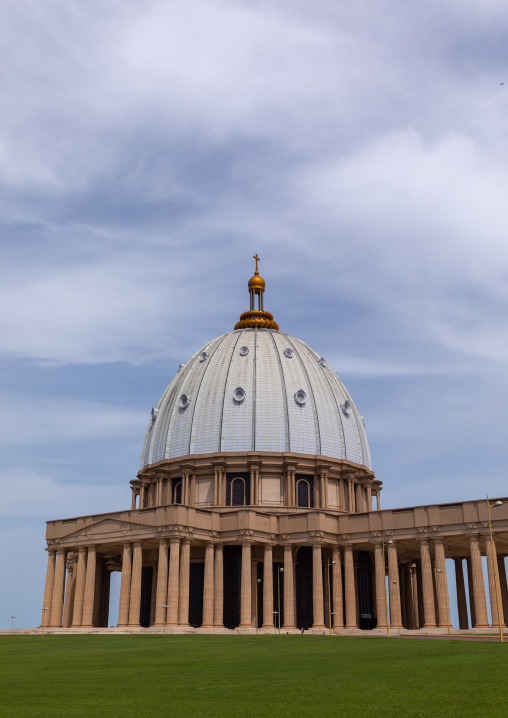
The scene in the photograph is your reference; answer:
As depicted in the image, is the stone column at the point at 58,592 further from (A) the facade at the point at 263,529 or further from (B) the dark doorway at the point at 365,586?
(B) the dark doorway at the point at 365,586

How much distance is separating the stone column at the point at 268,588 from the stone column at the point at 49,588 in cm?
2527

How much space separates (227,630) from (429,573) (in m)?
20.9

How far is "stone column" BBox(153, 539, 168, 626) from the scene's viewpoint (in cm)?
7838

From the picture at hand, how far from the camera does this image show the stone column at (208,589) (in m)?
80.4

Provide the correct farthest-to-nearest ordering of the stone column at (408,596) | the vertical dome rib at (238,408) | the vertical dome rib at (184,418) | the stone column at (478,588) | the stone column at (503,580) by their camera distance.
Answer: the vertical dome rib at (184,418) < the stone column at (408,596) < the vertical dome rib at (238,408) < the stone column at (503,580) < the stone column at (478,588)

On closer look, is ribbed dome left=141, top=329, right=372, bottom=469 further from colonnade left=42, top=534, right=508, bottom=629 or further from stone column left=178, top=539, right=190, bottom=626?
stone column left=178, top=539, right=190, bottom=626

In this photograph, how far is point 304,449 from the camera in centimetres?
9975

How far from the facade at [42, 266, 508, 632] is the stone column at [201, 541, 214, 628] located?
12 centimetres

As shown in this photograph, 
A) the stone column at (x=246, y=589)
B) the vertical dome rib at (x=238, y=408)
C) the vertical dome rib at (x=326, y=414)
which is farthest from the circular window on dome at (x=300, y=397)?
the stone column at (x=246, y=589)

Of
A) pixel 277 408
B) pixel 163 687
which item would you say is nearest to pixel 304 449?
pixel 277 408

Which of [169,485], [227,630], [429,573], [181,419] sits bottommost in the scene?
[227,630]

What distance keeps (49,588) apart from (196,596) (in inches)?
711

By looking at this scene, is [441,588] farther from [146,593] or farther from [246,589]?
[146,593]

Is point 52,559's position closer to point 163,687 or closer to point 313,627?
point 313,627
